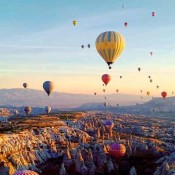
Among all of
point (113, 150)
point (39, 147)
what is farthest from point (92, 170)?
point (39, 147)

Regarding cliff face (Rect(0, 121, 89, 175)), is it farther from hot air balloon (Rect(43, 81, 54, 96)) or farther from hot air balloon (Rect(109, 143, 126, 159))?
hot air balloon (Rect(109, 143, 126, 159))

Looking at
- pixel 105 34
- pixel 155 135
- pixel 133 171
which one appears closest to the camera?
pixel 105 34

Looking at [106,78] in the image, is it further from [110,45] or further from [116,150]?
[110,45]

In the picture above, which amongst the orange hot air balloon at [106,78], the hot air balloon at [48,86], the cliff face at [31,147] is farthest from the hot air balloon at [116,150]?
the hot air balloon at [48,86]

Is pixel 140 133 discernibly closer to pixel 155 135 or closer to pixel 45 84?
pixel 155 135

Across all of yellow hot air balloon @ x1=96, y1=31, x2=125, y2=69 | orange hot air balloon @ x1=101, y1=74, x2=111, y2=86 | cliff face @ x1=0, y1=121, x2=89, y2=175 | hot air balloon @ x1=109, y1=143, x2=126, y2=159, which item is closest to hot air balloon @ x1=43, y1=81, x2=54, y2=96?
cliff face @ x1=0, y1=121, x2=89, y2=175

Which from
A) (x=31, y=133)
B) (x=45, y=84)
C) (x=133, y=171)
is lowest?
(x=133, y=171)

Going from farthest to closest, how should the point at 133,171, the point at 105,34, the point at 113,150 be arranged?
the point at 113,150
the point at 133,171
the point at 105,34
